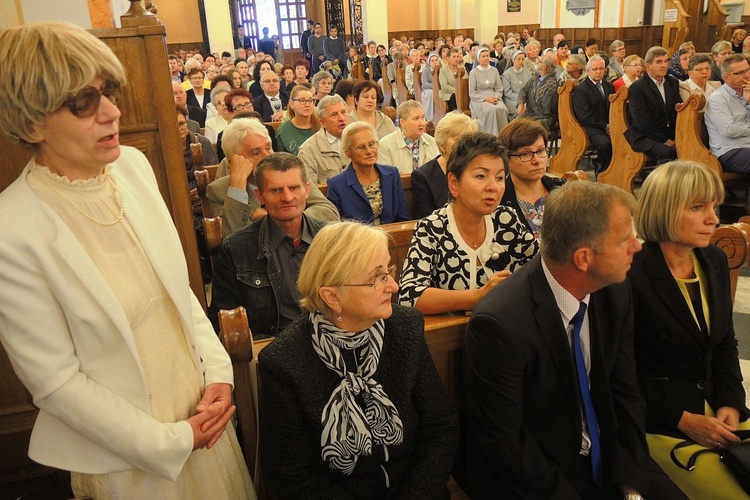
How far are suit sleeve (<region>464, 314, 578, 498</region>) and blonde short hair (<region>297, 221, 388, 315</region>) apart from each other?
14.2 inches

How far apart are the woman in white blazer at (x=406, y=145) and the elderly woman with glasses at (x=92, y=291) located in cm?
335

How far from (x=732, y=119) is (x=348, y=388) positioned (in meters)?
Answer: 4.99

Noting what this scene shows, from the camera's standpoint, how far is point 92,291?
1.18m

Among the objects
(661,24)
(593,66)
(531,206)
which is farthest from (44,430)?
(661,24)

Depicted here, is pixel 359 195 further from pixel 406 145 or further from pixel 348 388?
pixel 348 388

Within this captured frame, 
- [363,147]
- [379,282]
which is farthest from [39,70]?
[363,147]

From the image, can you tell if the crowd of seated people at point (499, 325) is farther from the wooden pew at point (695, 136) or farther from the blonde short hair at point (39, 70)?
the wooden pew at point (695, 136)

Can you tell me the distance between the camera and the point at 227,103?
565cm

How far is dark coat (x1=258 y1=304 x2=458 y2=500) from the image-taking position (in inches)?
62.4

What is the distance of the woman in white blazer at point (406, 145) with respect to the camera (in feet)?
15.2

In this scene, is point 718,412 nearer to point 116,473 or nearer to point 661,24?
point 116,473

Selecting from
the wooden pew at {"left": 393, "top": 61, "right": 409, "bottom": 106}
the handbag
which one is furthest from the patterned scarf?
the wooden pew at {"left": 393, "top": 61, "right": 409, "bottom": 106}

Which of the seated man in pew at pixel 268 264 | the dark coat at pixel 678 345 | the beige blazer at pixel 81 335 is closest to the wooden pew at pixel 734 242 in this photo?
the dark coat at pixel 678 345

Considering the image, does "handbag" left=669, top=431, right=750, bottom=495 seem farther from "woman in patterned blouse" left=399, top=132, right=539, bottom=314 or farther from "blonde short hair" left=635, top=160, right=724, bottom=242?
"woman in patterned blouse" left=399, top=132, right=539, bottom=314
